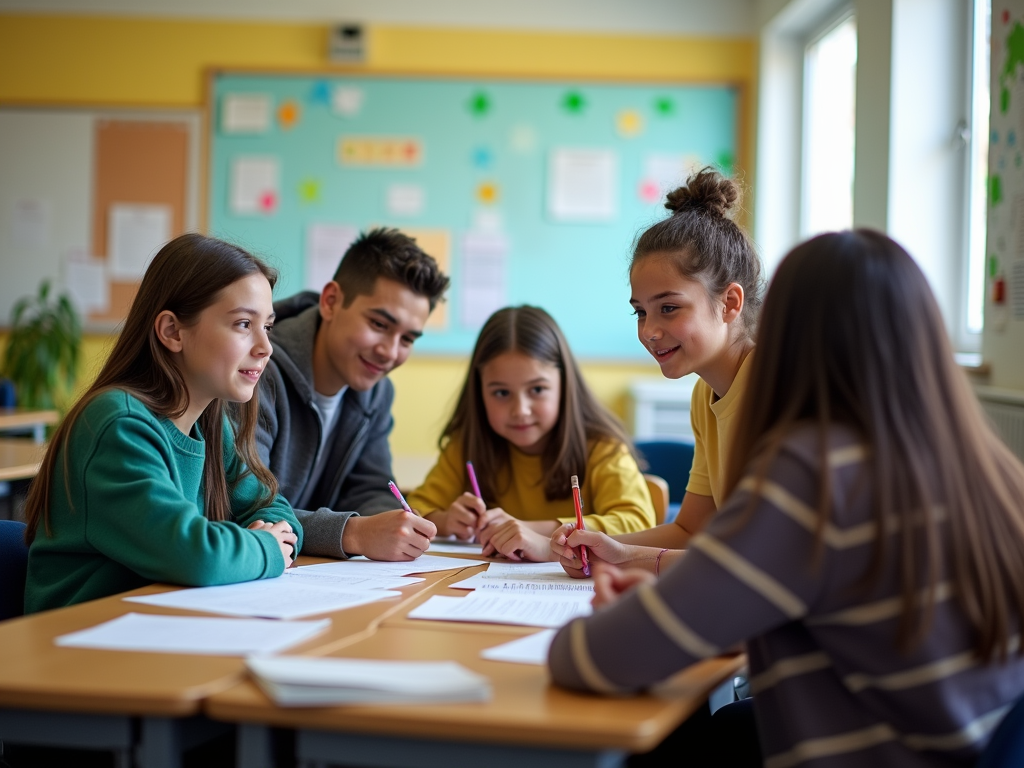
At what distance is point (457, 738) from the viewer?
2.91ft

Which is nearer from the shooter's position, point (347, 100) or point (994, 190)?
point (994, 190)

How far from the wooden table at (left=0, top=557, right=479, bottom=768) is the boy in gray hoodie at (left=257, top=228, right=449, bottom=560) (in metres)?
1.00

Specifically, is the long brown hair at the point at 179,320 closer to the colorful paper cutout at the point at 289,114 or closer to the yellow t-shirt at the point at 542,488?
the yellow t-shirt at the point at 542,488

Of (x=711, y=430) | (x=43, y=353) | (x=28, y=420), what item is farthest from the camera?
(x=43, y=353)

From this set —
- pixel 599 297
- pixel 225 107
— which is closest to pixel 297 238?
pixel 225 107

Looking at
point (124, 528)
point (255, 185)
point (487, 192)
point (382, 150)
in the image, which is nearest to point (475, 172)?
point (487, 192)

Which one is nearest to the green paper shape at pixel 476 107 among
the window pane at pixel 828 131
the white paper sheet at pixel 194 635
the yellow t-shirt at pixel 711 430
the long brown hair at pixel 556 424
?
the window pane at pixel 828 131

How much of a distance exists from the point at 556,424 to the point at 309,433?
1.79 feet

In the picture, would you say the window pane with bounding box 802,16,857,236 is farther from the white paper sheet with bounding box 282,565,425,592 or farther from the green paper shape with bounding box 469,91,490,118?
the white paper sheet with bounding box 282,565,425,592

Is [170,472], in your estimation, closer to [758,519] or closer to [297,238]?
[758,519]

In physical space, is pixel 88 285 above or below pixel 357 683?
above

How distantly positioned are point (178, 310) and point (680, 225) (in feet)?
2.84

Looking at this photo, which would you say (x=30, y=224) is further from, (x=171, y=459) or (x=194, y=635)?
(x=194, y=635)

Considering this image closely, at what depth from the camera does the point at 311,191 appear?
4.73 meters
